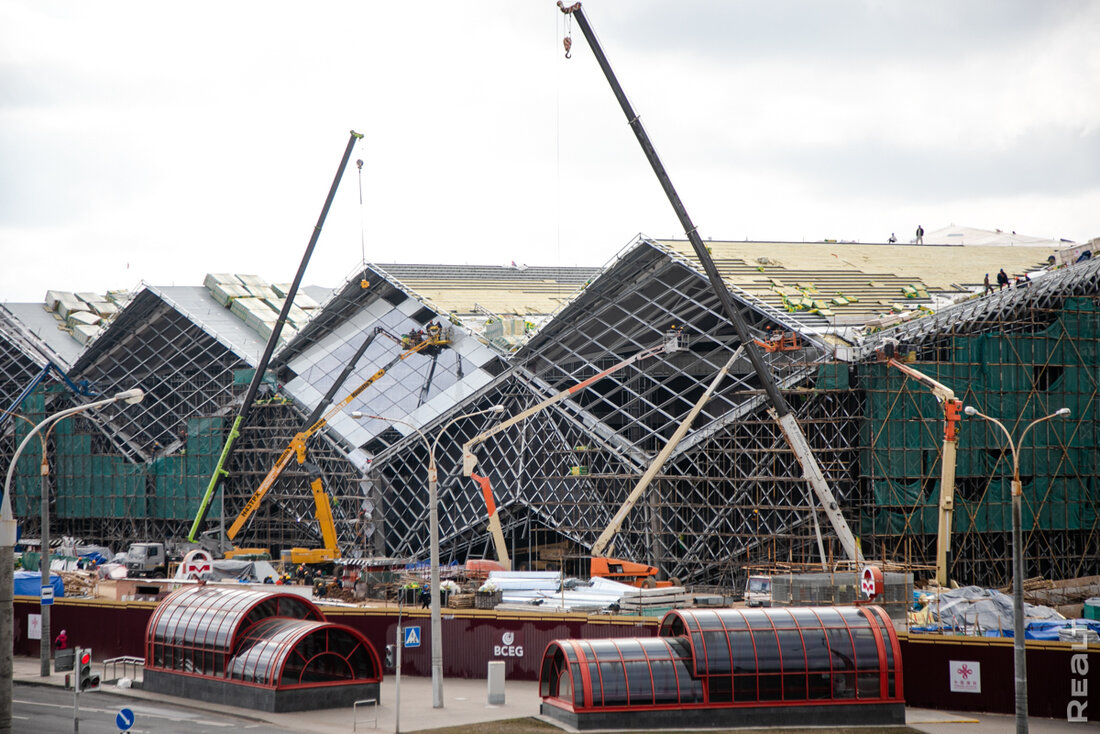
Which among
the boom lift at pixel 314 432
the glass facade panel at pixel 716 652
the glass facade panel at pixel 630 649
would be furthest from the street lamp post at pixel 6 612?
the boom lift at pixel 314 432

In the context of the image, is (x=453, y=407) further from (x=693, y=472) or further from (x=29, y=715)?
(x=29, y=715)

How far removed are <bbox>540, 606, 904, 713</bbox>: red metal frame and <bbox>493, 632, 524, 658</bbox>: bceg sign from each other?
9.15 m

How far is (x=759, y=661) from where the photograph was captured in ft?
118

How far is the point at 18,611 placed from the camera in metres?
52.9

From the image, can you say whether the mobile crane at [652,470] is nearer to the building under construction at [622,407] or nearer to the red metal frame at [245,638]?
the building under construction at [622,407]

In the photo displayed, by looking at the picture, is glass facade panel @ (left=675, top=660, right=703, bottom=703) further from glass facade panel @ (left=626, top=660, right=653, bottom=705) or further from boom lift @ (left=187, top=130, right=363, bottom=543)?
boom lift @ (left=187, top=130, right=363, bottom=543)

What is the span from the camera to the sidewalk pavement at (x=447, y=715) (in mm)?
36312

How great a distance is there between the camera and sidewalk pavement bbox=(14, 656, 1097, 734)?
119ft

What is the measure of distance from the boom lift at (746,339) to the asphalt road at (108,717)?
26995mm

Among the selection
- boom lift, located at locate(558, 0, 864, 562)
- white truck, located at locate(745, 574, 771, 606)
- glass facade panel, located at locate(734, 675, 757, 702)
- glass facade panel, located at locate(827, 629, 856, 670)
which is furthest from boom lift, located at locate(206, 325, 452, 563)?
glass facade panel, located at locate(827, 629, 856, 670)

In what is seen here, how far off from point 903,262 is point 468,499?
29997mm

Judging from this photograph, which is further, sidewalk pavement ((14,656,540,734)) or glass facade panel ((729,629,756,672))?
sidewalk pavement ((14,656,540,734))

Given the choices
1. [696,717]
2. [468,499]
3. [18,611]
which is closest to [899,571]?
[696,717]

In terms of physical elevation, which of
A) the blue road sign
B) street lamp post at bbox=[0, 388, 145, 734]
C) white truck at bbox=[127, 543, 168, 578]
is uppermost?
street lamp post at bbox=[0, 388, 145, 734]
